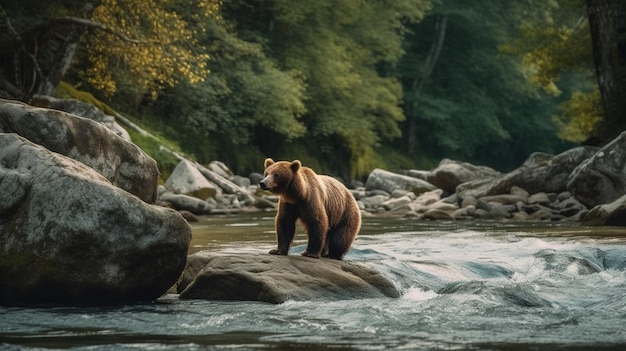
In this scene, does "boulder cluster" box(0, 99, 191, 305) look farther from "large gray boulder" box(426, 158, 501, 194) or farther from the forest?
"large gray boulder" box(426, 158, 501, 194)

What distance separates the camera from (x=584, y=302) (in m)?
8.84

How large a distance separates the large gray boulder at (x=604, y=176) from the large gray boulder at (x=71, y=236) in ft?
39.8

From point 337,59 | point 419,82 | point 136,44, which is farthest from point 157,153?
point 419,82

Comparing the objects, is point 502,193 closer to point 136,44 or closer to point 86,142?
point 136,44

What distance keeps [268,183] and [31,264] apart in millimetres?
2165

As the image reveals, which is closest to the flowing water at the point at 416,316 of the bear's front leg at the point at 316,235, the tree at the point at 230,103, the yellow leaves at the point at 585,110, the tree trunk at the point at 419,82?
the bear's front leg at the point at 316,235

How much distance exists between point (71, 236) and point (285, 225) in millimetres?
2247

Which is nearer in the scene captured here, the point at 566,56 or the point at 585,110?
the point at 566,56

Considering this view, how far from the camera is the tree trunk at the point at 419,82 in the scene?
49.8 meters

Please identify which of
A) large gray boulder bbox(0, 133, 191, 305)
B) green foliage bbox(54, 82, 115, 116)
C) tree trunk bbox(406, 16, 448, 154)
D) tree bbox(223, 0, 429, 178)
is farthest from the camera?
tree trunk bbox(406, 16, 448, 154)

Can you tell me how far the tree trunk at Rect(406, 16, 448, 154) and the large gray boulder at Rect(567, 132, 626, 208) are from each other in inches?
1183

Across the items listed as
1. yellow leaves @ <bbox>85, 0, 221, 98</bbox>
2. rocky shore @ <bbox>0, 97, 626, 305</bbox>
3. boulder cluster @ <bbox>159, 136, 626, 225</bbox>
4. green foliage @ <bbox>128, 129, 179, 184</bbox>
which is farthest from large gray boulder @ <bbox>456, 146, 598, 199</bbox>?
rocky shore @ <bbox>0, 97, 626, 305</bbox>

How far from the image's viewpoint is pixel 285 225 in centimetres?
985

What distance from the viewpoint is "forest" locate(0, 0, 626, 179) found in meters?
24.1
